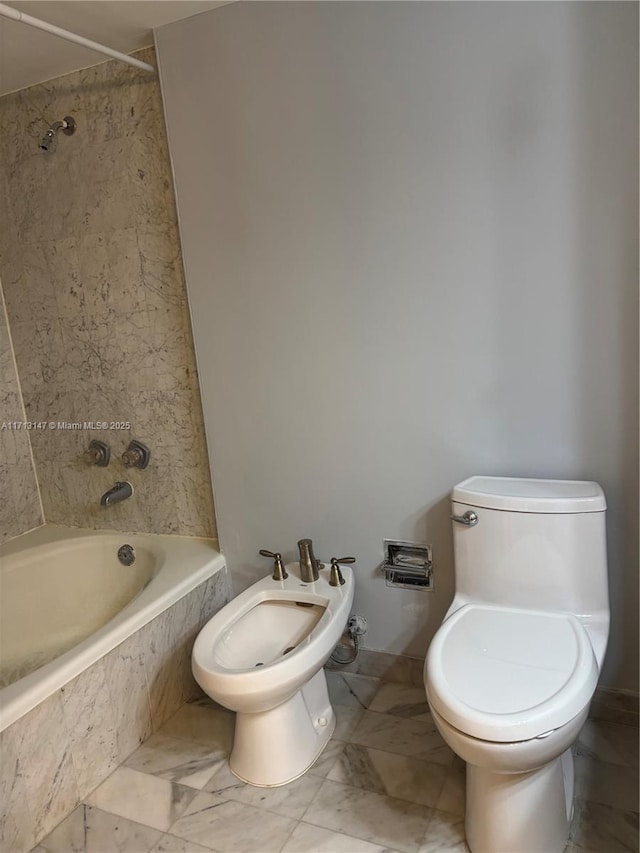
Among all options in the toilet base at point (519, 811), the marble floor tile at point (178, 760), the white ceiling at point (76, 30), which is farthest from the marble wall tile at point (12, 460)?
the toilet base at point (519, 811)

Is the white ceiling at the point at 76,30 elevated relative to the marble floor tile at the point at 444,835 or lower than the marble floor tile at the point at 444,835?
elevated

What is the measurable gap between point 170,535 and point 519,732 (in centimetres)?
158

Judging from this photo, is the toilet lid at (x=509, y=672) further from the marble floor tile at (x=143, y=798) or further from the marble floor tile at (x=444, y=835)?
the marble floor tile at (x=143, y=798)

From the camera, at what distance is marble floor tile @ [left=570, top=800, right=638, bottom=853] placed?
1.43 meters

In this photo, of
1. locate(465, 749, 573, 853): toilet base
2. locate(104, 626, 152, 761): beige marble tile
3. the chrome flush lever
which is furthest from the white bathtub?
locate(465, 749, 573, 853): toilet base

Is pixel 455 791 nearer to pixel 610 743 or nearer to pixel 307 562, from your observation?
pixel 610 743

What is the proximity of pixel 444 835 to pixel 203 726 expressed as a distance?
2.73 ft

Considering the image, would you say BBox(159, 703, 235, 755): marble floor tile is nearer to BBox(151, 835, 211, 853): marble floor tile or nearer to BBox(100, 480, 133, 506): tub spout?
BBox(151, 835, 211, 853): marble floor tile

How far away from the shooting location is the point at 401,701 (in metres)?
2.00

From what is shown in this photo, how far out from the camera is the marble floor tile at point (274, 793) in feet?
5.33

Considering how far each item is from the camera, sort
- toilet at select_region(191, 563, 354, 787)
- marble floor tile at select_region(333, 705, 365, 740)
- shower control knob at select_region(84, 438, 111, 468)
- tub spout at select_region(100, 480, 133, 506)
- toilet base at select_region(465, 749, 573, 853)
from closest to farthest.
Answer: toilet base at select_region(465, 749, 573, 853)
toilet at select_region(191, 563, 354, 787)
marble floor tile at select_region(333, 705, 365, 740)
tub spout at select_region(100, 480, 133, 506)
shower control knob at select_region(84, 438, 111, 468)

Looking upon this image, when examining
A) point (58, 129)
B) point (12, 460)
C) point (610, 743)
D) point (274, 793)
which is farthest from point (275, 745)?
point (58, 129)

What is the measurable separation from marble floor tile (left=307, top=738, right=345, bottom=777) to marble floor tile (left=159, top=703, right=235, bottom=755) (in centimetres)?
28

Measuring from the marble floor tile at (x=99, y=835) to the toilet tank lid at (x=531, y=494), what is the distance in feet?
3.95
